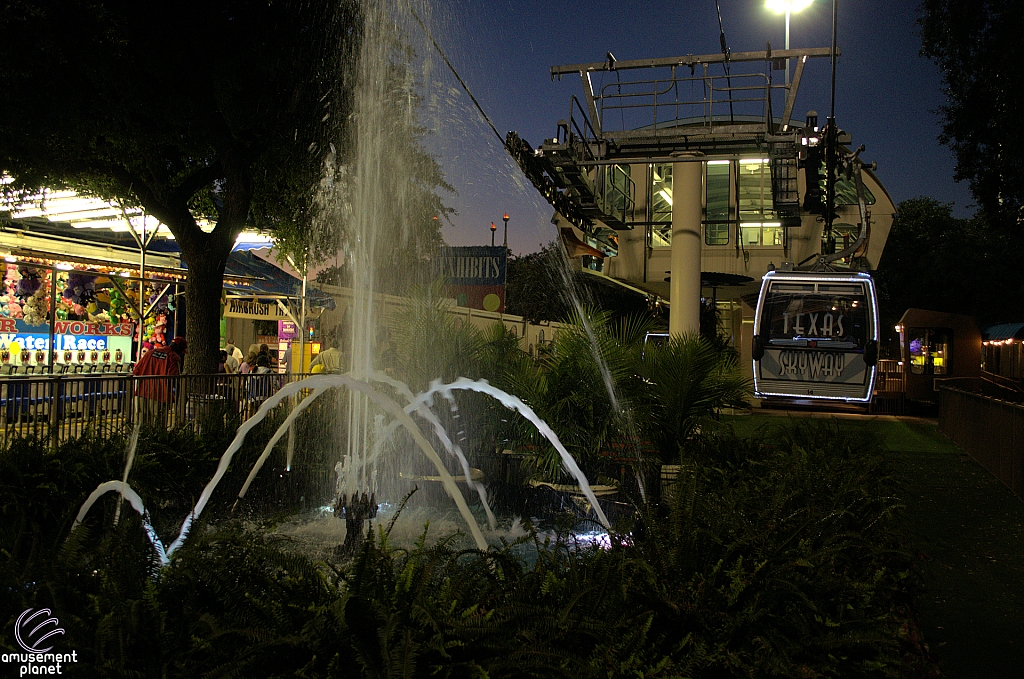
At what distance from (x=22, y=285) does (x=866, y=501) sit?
43.1 feet

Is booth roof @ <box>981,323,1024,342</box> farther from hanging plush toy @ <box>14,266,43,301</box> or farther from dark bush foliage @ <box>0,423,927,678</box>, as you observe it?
hanging plush toy @ <box>14,266,43,301</box>

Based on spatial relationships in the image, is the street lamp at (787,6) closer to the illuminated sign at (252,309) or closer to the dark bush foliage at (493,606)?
the dark bush foliage at (493,606)

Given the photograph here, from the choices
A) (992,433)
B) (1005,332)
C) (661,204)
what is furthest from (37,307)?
(1005,332)

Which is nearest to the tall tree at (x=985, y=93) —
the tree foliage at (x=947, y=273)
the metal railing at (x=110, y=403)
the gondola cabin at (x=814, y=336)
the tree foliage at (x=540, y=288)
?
the gondola cabin at (x=814, y=336)

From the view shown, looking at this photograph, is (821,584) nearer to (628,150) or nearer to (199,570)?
(199,570)

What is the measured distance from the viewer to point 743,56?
11586 millimetres

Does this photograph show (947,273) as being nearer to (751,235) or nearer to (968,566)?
(751,235)

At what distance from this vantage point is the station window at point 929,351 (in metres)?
24.8

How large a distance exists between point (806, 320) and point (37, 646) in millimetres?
12778

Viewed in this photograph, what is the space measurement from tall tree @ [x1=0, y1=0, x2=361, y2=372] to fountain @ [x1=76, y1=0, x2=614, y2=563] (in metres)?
1.04

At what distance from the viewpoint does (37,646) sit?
2883 millimetres

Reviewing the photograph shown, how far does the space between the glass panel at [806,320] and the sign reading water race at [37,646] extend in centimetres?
1215

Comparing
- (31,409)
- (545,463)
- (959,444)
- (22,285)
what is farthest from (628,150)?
(22,285)

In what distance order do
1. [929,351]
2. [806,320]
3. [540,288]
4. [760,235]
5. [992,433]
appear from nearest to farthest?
[992,433] → [806,320] → [929,351] → [760,235] → [540,288]
